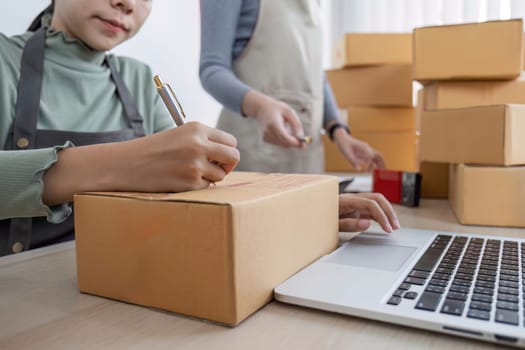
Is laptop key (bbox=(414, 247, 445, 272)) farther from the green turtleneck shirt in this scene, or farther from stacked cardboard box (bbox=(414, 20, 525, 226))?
the green turtleneck shirt

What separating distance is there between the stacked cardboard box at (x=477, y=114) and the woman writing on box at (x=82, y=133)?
24 cm

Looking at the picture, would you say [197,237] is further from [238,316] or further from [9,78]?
[9,78]

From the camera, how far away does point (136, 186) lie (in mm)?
400

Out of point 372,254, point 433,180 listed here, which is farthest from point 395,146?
point 372,254

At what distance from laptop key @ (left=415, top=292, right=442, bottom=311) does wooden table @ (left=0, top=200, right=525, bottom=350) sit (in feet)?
0.07

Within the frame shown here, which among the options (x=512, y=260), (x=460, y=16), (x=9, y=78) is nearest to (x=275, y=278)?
(x=512, y=260)

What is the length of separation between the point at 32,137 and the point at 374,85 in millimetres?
1096

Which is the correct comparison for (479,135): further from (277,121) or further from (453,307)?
(453,307)

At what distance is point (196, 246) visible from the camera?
0.33 meters

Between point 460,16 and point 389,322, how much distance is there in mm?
1576

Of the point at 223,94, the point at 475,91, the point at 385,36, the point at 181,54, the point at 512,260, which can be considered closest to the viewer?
the point at 512,260

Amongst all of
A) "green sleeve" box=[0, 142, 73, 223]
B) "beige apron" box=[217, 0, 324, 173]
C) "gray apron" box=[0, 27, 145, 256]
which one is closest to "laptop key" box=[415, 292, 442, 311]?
"green sleeve" box=[0, 142, 73, 223]

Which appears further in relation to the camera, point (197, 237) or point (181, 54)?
point (181, 54)

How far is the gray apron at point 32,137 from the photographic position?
63cm
